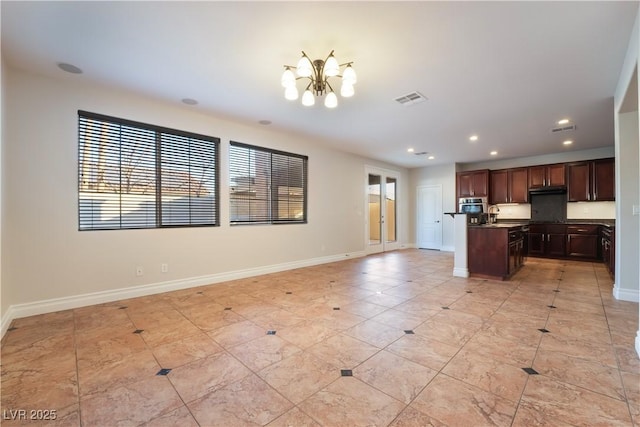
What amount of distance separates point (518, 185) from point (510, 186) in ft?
0.60

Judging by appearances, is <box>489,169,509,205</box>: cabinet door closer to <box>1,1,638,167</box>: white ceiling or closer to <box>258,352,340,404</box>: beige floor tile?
<box>1,1,638,167</box>: white ceiling

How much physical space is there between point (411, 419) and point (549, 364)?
1.35m

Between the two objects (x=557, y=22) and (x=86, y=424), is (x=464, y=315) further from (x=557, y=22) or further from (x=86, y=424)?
(x=86, y=424)

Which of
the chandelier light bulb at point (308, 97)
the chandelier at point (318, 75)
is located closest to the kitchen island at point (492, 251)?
the chandelier at point (318, 75)

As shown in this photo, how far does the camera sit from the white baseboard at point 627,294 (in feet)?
11.6

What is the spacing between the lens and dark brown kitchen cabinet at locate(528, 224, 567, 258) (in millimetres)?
6684

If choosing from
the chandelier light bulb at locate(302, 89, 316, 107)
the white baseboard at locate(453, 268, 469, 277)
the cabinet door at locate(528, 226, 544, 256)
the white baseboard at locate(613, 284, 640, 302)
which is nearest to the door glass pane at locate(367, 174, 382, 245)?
the white baseboard at locate(453, 268, 469, 277)

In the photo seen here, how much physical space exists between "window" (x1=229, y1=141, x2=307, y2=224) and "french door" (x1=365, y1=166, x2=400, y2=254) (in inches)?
99.0

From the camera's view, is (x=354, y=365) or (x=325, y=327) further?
(x=325, y=327)

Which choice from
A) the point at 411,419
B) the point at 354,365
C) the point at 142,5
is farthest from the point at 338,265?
the point at 142,5

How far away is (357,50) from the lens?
2713 millimetres

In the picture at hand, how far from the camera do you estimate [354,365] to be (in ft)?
6.89

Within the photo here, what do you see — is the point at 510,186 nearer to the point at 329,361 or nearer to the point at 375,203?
the point at 375,203

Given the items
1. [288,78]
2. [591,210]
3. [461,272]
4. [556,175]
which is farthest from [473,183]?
[288,78]
